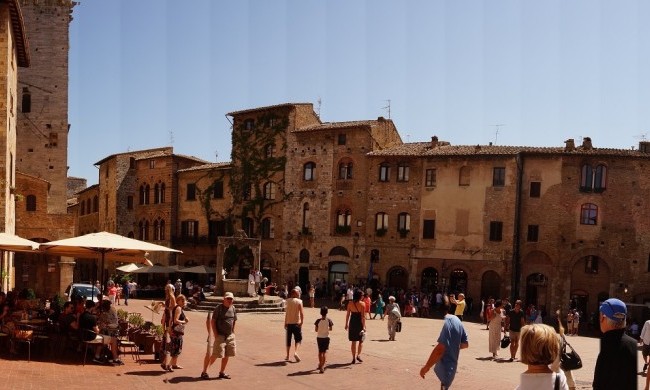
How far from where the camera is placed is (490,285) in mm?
38750

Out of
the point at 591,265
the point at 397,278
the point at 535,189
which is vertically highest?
the point at 535,189

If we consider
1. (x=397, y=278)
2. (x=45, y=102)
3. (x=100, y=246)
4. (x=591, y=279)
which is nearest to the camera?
(x=100, y=246)

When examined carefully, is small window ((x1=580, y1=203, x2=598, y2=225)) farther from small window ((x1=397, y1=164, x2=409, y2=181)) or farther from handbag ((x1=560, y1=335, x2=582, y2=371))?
handbag ((x1=560, y1=335, x2=582, y2=371))

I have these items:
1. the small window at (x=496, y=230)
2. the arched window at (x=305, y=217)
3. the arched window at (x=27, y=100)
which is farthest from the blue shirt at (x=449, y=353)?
the arched window at (x=305, y=217)

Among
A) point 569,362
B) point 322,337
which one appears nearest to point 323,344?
point 322,337

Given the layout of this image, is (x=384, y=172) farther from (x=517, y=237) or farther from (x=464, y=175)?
(x=517, y=237)

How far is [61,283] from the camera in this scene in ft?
111

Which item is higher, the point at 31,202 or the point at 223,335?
the point at 31,202

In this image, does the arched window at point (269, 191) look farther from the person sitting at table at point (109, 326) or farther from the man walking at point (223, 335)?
the man walking at point (223, 335)

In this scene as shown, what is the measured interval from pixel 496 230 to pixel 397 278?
7031mm

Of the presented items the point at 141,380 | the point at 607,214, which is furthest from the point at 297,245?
the point at 141,380

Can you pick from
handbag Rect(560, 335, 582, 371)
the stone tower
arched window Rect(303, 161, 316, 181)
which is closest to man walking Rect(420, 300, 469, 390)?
handbag Rect(560, 335, 582, 371)

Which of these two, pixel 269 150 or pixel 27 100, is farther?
pixel 269 150

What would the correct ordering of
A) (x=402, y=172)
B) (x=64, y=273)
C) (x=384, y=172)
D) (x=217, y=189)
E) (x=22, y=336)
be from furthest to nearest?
(x=217, y=189) → (x=384, y=172) → (x=402, y=172) → (x=64, y=273) → (x=22, y=336)
